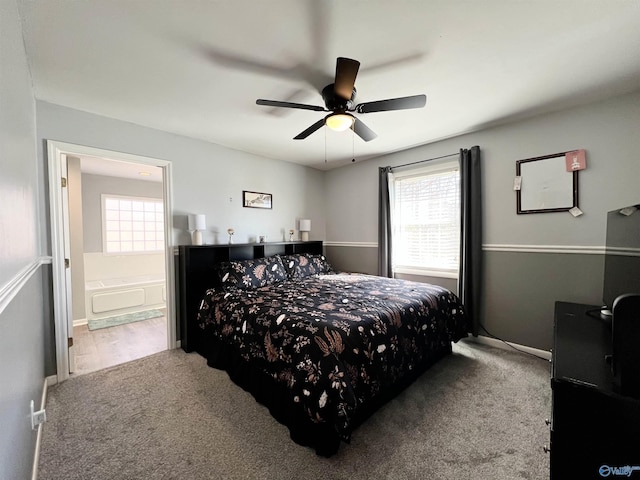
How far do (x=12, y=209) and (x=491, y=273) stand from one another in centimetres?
374

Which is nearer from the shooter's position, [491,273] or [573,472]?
[573,472]

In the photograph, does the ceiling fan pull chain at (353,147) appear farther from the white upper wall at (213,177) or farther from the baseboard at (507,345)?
the baseboard at (507,345)

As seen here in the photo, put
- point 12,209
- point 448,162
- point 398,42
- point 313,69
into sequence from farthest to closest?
1. point 448,162
2. point 313,69
3. point 398,42
4. point 12,209

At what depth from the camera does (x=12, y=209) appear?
1000mm

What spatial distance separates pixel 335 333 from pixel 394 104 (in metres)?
1.62

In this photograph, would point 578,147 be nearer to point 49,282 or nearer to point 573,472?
point 573,472

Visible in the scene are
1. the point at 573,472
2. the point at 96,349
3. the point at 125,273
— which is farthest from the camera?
the point at 125,273

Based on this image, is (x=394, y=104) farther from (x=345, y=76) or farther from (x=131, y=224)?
(x=131, y=224)

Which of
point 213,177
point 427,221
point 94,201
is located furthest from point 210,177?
point 94,201

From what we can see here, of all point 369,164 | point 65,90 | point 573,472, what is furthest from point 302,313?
point 369,164

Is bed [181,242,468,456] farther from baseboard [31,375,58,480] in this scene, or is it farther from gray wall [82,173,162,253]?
gray wall [82,173,162,253]

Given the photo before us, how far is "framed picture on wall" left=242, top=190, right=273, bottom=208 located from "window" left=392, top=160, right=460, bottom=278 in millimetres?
1851
